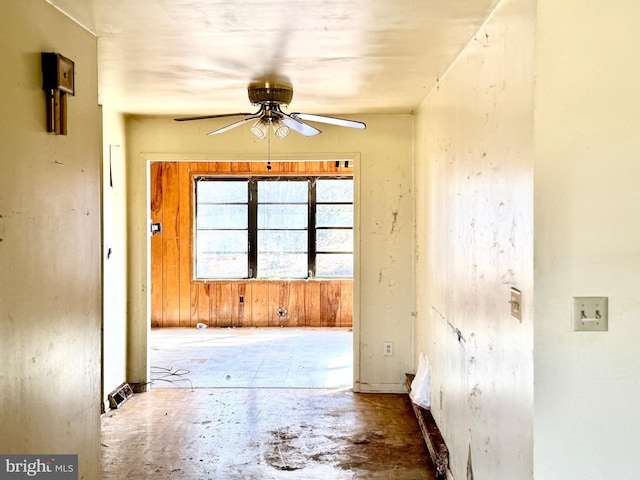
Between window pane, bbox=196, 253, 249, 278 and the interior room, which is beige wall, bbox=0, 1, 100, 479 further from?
window pane, bbox=196, 253, 249, 278

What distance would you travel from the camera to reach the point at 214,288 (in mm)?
7461

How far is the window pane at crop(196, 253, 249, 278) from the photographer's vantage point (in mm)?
7559

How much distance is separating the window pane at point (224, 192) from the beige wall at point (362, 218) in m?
2.95

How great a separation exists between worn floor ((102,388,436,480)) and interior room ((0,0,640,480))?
0.32m

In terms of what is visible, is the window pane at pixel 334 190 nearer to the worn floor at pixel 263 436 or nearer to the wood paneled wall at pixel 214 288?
the wood paneled wall at pixel 214 288

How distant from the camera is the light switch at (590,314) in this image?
1684mm

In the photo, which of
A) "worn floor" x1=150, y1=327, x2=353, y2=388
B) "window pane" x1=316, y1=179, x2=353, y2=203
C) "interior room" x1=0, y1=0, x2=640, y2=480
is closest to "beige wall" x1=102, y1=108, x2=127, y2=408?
"worn floor" x1=150, y1=327, x2=353, y2=388

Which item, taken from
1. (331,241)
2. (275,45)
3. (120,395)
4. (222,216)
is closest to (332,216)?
(331,241)

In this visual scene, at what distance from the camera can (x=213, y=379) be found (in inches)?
193

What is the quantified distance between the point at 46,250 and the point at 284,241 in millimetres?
5667

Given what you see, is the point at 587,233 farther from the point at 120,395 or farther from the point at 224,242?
the point at 224,242

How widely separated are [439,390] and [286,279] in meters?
4.33

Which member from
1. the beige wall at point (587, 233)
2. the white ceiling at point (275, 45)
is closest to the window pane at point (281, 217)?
the white ceiling at point (275, 45)

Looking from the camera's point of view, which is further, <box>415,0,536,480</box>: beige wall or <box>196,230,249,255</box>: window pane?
<box>196,230,249,255</box>: window pane
